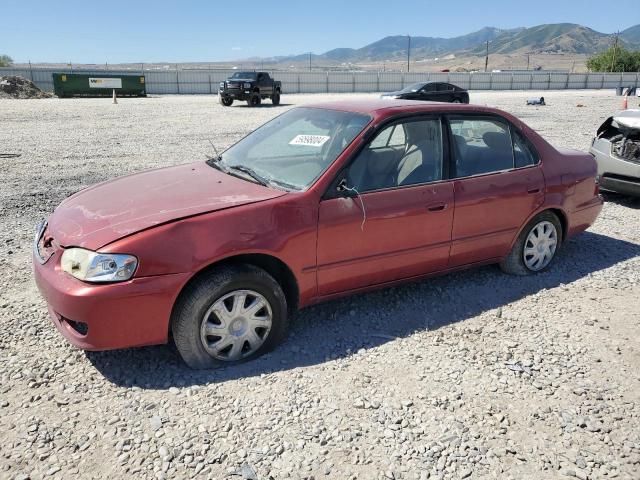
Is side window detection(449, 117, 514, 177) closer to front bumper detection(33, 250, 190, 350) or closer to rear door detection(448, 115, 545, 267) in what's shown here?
rear door detection(448, 115, 545, 267)

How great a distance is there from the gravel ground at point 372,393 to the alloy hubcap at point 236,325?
0.13 metres

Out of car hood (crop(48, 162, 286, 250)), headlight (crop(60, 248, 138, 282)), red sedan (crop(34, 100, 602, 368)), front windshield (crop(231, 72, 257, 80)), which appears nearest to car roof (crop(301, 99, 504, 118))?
red sedan (crop(34, 100, 602, 368))

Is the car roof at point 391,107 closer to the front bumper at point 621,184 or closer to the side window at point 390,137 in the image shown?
the side window at point 390,137

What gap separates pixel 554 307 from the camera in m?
4.41

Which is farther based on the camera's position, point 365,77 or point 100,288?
point 365,77

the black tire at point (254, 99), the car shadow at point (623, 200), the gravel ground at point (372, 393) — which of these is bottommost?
the gravel ground at point (372, 393)

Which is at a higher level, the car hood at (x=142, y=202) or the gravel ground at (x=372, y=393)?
the car hood at (x=142, y=202)

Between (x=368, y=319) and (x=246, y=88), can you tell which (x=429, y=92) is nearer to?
(x=246, y=88)

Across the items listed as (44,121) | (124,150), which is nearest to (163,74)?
(44,121)

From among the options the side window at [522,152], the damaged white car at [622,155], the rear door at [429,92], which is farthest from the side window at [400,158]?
the rear door at [429,92]

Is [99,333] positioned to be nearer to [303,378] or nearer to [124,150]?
[303,378]

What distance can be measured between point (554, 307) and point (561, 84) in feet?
184

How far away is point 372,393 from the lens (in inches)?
127

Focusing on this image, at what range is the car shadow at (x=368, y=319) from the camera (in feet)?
11.1
